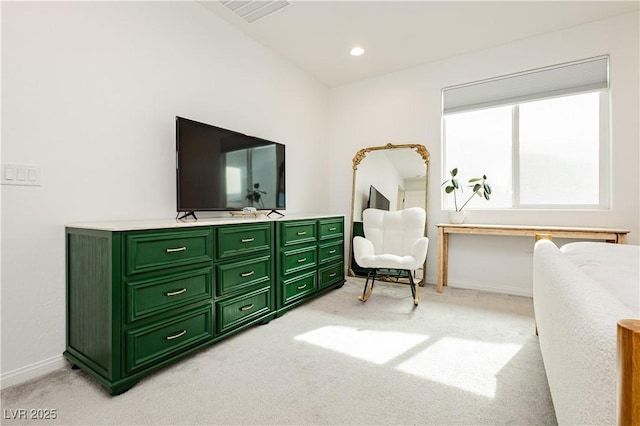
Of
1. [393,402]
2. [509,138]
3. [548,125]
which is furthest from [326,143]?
[393,402]

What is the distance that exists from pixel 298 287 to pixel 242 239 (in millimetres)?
829

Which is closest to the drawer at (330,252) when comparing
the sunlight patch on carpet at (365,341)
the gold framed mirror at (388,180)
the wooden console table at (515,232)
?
the gold framed mirror at (388,180)

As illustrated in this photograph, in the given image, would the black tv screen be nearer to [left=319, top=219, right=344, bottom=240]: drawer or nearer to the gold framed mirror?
[left=319, top=219, right=344, bottom=240]: drawer

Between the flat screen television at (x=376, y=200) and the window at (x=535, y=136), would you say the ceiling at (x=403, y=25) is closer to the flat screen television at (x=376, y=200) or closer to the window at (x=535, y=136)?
the window at (x=535, y=136)

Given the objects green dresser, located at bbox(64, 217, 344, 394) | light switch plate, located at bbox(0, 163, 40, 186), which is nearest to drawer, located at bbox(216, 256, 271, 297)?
green dresser, located at bbox(64, 217, 344, 394)

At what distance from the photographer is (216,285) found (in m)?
2.02

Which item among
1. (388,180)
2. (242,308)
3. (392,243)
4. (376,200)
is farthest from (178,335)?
(388,180)

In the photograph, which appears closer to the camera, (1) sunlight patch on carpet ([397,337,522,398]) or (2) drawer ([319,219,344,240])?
(1) sunlight patch on carpet ([397,337,522,398])

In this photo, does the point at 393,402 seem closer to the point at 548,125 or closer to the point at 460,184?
the point at 460,184

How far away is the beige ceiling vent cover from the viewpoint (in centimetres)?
253

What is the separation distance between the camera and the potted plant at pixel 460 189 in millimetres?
3342

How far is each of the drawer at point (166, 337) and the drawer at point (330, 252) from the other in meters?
1.38

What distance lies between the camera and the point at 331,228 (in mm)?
3314

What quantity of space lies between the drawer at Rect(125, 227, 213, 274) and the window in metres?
2.86
